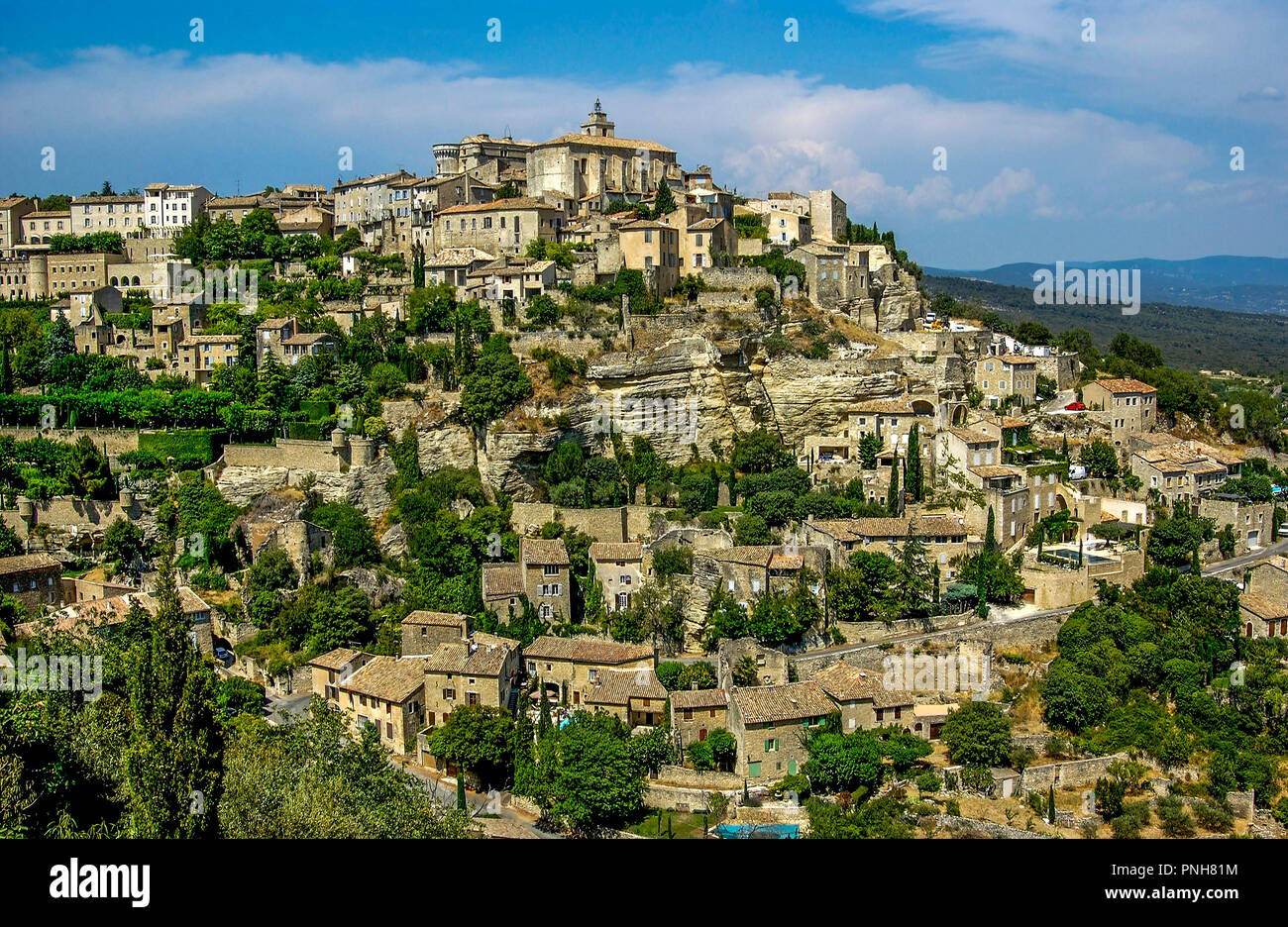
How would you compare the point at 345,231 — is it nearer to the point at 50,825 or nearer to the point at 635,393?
the point at 635,393

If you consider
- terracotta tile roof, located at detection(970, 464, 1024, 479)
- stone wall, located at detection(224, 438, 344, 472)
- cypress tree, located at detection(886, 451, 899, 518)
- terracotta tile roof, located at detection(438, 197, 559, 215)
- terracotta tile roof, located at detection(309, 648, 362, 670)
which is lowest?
terracotta tile roof, located at detection(309, 648, 362, 670)

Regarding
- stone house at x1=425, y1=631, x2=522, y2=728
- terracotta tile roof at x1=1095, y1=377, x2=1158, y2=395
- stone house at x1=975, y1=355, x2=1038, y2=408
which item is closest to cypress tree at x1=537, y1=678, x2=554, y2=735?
stone house at x1=425, y1=631, x2=522, y2=728

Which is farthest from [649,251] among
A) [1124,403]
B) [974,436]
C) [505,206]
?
[1124,403]

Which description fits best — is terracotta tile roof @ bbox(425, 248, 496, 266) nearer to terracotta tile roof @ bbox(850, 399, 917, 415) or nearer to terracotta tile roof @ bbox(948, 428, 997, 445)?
terracotta tile roof @ bbox(850, 399, 917, 415)

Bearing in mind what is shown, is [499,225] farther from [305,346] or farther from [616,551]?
[616,551]
